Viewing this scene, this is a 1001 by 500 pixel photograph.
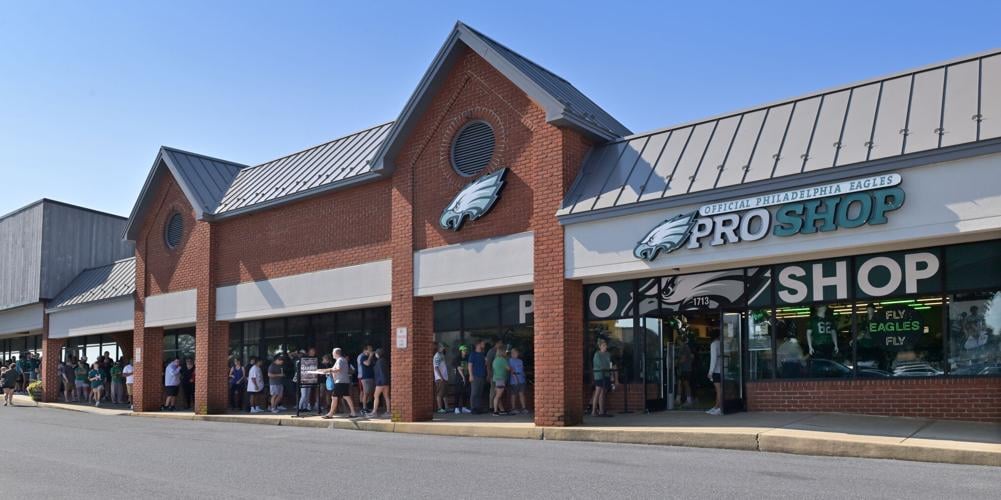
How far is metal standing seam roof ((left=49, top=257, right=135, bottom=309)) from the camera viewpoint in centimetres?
2983

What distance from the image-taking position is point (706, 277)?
1816 centimetres

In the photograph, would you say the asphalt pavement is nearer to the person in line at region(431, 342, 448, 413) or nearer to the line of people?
the line of people

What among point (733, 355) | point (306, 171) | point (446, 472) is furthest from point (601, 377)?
point (306, 171)

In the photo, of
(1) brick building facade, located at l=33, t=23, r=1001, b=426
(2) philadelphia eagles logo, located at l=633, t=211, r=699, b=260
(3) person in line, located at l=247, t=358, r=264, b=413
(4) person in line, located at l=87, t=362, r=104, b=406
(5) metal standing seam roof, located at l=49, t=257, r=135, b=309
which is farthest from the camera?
(5) metal standing seam roof, located at l=49, t=257, r=135, b=309

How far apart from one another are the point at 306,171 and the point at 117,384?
1198cm

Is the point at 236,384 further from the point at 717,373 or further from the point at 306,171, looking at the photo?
the point at 717,373

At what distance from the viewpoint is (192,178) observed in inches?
1017

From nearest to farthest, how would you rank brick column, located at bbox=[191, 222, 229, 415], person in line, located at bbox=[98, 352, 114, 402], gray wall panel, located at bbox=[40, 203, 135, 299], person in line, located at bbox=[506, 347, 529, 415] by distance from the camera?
person in line, located at bbox=[506, 347, 529, 415] < brick column, located at bbox=[191, 222, 229, 415] < person in line, located at bbox=[98, 352, 114, 402] < gray wall panel, located at bbox=[40, 203, 135, 299]

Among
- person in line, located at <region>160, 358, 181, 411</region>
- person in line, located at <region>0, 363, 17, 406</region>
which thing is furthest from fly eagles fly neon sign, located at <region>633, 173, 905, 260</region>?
person in line, located at <region>0, 363, 17, 406</region>

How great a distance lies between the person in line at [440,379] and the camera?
20141 millimetres

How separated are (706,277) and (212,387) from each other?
13.6 metres

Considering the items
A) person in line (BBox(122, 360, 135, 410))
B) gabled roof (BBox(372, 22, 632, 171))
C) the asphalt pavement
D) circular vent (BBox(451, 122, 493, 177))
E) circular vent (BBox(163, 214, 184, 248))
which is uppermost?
gabled roof (BBox(372, 22, 632, 171))

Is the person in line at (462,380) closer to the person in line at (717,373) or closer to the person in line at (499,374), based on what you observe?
the person in line at (499,374)

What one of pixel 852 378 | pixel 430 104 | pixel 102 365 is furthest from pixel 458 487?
pixel 102 365
